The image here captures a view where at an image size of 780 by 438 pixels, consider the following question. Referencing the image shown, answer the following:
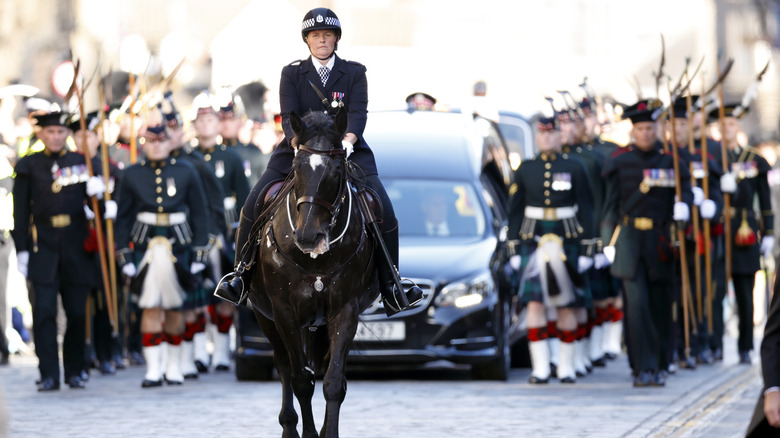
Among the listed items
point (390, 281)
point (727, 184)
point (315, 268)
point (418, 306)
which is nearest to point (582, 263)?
point (418, 306)

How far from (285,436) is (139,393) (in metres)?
4.13

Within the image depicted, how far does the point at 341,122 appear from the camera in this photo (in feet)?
36.2

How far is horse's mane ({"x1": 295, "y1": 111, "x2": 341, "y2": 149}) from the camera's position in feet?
35.9

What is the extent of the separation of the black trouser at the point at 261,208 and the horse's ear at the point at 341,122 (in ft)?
3.14

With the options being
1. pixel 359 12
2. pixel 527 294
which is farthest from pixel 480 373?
pixel 359 12

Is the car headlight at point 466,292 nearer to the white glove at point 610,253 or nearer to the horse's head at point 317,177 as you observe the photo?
the white glove at point 610,253

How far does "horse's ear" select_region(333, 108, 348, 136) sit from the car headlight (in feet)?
16.8

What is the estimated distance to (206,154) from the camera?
18.6 meters

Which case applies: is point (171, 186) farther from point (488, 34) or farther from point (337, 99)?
point (488, 34)

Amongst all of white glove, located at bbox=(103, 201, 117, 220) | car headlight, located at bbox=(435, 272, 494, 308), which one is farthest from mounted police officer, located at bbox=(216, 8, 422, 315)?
white glove, located at bbox=(103, 201, 117, 220)

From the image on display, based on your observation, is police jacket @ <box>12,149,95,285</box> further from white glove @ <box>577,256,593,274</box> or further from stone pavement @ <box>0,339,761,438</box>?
white glove @ <box>577,256,593,274</box>

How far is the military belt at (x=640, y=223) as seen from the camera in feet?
52.3

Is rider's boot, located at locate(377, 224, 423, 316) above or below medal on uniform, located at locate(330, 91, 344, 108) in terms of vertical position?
below

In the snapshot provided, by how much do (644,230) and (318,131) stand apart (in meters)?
5.58
